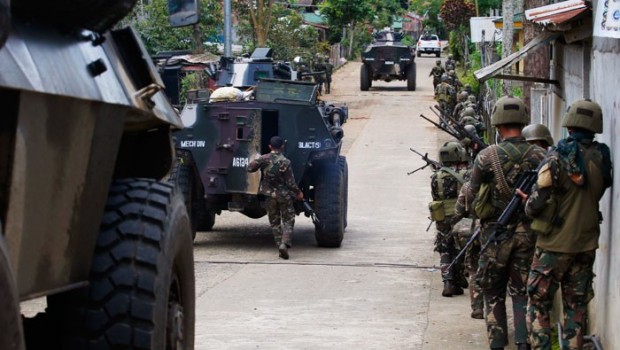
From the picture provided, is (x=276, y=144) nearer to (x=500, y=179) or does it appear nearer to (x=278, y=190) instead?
(x=278, y=190)

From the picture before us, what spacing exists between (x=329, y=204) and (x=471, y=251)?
534 cm

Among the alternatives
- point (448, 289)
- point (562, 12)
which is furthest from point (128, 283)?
point (448, 289)

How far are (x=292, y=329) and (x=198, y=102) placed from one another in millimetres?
5473

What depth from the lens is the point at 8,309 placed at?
3297 mm

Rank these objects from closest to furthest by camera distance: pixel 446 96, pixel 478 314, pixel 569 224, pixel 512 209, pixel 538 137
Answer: pixel 569 224, pixel 512 209, pixel 538 137, pixel 478 314, pixel 446 96

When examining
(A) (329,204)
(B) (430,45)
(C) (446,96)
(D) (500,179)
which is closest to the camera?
(D) (500,179)

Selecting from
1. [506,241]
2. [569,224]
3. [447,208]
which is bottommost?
[447,208]

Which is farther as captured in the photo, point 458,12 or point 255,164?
point 458,12

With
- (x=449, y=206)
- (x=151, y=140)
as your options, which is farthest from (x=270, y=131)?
(x=151, y=140)

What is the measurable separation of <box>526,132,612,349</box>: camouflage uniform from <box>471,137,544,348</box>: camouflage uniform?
0.69 m

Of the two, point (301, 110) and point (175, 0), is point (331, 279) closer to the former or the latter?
point (301, 110)

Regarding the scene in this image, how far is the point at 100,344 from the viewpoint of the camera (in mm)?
4430

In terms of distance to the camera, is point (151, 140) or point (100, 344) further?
point (151, 140)

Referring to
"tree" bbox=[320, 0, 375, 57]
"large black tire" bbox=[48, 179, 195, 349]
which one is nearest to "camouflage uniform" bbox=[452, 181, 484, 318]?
"large black tire" bbox=[48, 179, 195, 349]
